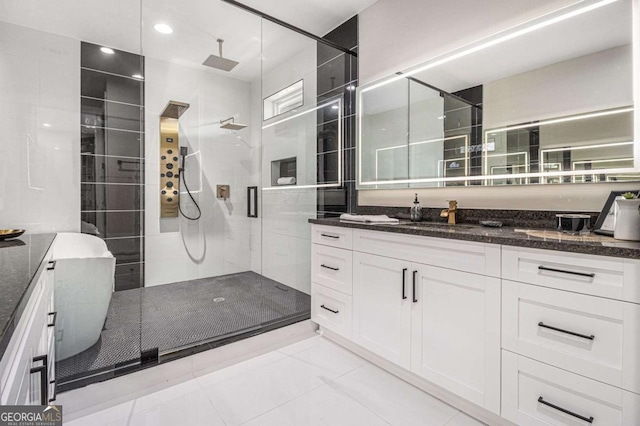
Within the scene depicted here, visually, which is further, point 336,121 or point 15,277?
point 336,121

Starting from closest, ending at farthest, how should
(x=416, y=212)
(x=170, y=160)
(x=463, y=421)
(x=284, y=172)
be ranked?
(x=463, y=421)
(x=416, y=212)
(x=170, y=160)
(x=284, y=172)

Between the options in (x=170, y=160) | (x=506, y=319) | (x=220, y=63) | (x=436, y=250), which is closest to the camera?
(x=506, y=319)

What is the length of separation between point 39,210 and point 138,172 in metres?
0.68

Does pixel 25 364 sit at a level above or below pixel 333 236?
below

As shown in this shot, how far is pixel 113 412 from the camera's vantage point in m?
1.59

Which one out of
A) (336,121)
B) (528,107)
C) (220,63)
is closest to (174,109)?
(220,63)

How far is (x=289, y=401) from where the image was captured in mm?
1697

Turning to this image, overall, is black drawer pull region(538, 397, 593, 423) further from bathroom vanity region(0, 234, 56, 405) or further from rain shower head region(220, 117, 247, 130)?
rain shower head region(220, 117, 247, 130)

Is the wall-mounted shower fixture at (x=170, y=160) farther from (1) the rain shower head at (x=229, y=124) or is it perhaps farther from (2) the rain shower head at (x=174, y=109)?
(1) the rain shower head at (x=229, y=124)

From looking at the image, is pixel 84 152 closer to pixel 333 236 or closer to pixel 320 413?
pixel 333 236

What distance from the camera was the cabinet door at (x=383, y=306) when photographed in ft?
5.95

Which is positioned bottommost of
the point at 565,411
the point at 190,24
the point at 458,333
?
the point at 565,411

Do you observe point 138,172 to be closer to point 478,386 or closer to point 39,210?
point 39,210

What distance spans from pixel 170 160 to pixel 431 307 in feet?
7.81
